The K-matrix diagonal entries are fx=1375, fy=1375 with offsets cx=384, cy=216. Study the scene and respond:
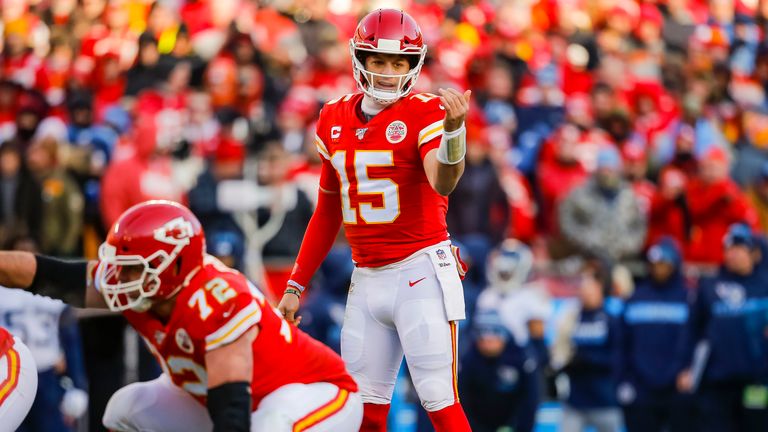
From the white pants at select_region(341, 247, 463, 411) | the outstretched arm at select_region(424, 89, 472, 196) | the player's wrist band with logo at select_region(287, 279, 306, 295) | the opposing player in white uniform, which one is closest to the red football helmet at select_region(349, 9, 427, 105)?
→ the outstretched arm at select_region(424, 89, 472, 196)

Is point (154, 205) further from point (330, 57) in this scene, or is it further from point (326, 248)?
point (330, 57)

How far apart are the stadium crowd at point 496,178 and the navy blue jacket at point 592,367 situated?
0.05ft

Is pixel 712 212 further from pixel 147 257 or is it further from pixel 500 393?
pixel 147 257

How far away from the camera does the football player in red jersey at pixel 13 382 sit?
529 cm

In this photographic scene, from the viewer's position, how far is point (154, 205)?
503 centimetres

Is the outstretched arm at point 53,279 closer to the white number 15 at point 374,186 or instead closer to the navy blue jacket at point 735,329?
the white number 15 at point 374,186

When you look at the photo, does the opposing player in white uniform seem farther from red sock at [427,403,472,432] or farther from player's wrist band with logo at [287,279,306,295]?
red sock at [427,403,472,432]

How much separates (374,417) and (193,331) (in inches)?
47.7

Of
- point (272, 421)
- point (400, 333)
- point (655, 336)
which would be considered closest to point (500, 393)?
point (655, 336)

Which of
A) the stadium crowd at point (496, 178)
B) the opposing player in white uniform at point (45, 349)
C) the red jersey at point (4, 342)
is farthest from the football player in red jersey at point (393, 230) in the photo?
the stadium crowd at point (496, 178)

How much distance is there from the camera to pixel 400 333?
5.72m

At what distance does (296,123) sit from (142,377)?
3.08 metres

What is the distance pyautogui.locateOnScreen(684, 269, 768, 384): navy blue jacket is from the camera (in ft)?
32.0

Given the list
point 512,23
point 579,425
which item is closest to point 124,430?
point 579,425
